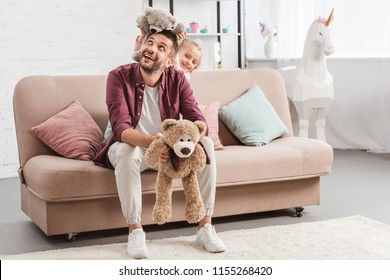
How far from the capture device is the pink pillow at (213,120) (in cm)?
378

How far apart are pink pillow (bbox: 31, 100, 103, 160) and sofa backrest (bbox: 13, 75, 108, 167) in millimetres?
66

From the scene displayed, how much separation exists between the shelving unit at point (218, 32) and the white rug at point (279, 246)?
3.14 meters

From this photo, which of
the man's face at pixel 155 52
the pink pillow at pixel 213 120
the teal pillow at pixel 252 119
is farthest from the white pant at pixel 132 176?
the teal pillow at pixel 252 119

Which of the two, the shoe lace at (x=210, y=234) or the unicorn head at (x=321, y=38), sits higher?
the unicorn head at (x=321, y=38)

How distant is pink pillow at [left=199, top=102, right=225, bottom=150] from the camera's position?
149 inches

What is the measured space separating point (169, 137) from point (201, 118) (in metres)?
0.44

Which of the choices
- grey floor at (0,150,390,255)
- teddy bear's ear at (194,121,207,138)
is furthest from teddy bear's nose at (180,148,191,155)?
grey floor at (0,150,390,255)

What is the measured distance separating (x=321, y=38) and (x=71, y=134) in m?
2.49

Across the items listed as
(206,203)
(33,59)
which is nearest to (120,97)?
(206,203)

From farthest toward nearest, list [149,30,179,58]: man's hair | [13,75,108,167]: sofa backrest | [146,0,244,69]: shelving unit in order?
[146,0,244,69]: shelving unit, [13,75,108,167]: sofa backrest, [149,30,179,58]: man's hair

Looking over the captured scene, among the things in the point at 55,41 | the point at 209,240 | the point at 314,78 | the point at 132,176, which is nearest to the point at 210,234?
the point at 209,240

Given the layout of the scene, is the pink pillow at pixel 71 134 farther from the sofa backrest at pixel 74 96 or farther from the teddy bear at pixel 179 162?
the teddy bear at pixel 179 162

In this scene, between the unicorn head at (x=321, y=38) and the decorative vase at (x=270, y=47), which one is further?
the decorative vase at (x=270, y=47)

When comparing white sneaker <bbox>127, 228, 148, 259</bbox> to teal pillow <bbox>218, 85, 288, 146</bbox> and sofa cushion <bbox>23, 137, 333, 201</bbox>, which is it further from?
teal pillow <bbox>218, 85, 288, 146</bbox>
